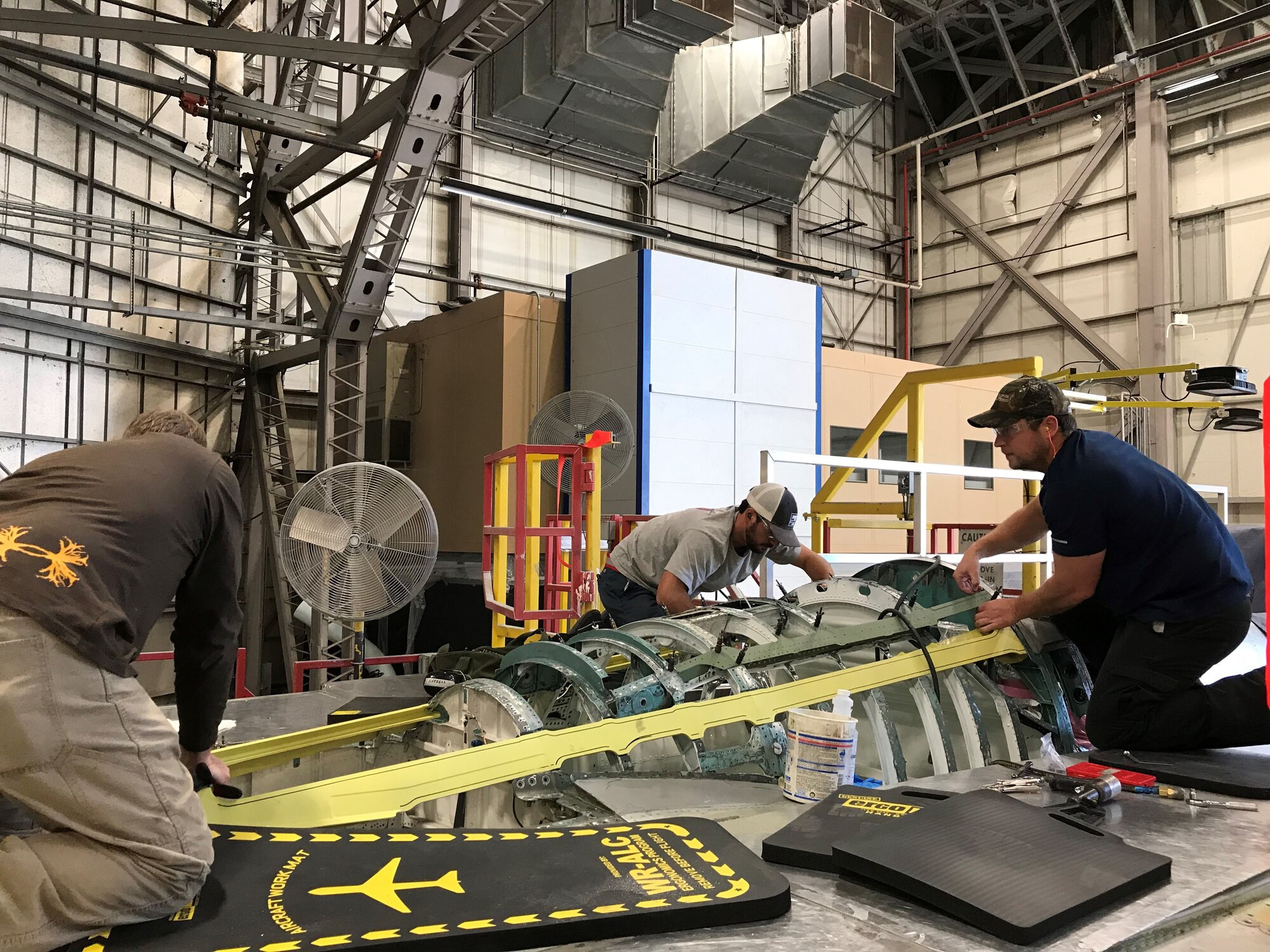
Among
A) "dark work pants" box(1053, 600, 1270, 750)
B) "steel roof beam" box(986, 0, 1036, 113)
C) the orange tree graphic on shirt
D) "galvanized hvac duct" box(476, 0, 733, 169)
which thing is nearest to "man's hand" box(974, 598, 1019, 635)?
"dark work pants" box(1053, 600, 1270, 750)

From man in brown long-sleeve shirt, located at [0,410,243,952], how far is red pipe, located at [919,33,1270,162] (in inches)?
651

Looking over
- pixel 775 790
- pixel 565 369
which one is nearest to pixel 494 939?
pixel 775 790

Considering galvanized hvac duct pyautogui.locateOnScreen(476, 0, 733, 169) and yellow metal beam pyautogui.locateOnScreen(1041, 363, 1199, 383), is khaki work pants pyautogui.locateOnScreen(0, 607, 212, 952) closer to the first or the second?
yellow metal beam pyautogui.locateOnScreen(1041, 363, 1199, 383)

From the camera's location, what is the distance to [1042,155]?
16.7 m

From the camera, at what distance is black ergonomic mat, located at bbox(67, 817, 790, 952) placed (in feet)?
5.18

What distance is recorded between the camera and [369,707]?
138 inches

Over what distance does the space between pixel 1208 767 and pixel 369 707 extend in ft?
9.60

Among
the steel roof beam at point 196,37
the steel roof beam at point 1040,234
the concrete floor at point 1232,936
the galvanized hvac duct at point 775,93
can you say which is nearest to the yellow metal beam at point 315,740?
the concrete floor at point 1232,936

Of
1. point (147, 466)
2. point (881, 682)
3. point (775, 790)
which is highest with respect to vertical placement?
point (147, 466)

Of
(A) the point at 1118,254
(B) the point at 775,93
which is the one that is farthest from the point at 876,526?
(A) the point at 1118,254

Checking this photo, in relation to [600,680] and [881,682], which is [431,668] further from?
[881,682]

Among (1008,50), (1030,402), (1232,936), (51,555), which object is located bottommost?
(1232,936)

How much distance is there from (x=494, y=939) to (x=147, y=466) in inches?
45.6

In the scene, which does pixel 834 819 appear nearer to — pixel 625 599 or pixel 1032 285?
pixel 625 599
